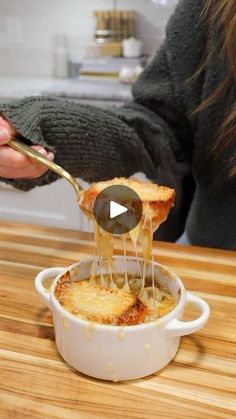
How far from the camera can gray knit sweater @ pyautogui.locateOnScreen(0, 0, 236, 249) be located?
0.78 m

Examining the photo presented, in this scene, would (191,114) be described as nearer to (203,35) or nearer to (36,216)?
(203,35)

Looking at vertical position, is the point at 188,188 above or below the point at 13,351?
below

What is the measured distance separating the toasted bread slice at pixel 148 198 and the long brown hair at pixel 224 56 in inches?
11.8

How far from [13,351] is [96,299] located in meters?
0.09

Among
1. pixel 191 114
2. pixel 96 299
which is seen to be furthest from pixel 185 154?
pixel 96 299

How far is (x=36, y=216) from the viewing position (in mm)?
1826

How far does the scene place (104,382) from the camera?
0.45 metres

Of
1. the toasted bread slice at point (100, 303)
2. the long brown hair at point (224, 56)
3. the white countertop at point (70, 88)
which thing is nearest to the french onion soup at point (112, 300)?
the toasted bread slice at point (100, 303)

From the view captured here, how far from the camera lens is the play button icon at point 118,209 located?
0.49 meters

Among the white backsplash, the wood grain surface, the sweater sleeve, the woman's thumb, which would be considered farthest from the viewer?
the white backsplash

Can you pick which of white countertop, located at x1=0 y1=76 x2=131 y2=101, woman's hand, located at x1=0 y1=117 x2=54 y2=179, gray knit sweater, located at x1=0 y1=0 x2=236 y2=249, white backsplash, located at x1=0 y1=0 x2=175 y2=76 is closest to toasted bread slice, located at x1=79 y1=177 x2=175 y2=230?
woman's hand, located at x1=0 y1=117 x2=54 y2=179

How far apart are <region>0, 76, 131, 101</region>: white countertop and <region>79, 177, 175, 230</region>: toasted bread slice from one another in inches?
43.2

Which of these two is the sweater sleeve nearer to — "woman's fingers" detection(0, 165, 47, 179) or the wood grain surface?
"woman's fingers" detection(0, 165, 47, 179)

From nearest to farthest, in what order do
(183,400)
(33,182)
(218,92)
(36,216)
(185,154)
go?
(183,400), (33,182), (218,92), (185,154), (36,216)
